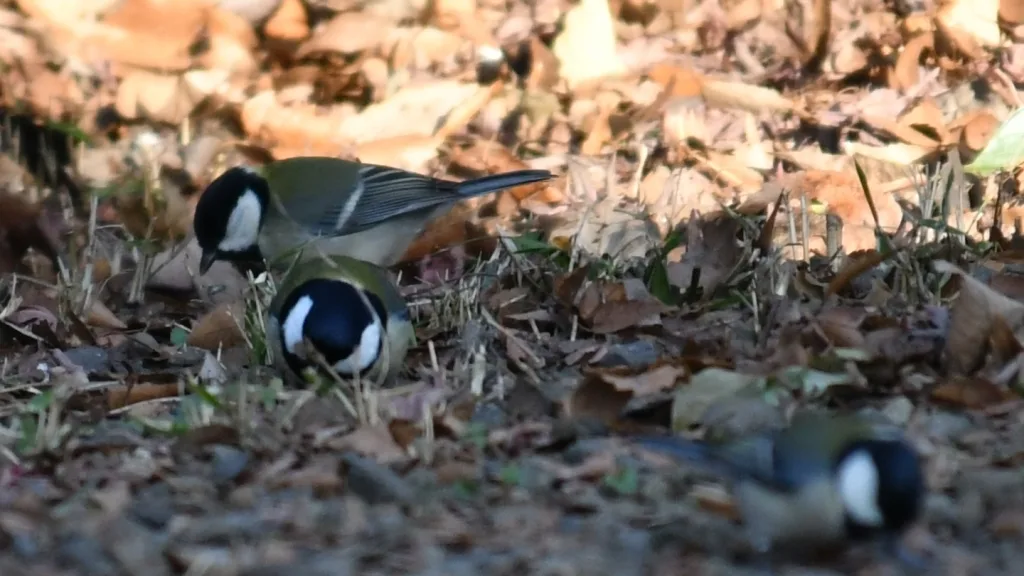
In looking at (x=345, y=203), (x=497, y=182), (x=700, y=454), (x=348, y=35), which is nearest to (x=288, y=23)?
(x=348, y=35)

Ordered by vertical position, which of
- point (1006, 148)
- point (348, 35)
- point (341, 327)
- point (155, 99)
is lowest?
point (341, 327)

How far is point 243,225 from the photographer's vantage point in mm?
4453

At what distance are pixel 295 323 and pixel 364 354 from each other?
169mm

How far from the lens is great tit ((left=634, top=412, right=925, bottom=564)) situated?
1.76 m

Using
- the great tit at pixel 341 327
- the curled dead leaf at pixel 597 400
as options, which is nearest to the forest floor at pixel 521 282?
the curled dead leaf at pixel 597 400

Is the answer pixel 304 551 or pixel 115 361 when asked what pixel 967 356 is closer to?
pixel 304 551

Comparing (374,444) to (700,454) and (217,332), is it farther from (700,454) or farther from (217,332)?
(217,332)

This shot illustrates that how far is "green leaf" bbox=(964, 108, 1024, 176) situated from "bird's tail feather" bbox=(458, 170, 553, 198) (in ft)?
4.34

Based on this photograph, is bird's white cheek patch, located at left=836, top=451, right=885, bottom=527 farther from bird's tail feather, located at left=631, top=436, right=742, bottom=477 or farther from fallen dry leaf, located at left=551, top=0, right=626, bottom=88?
fallen dry leaf, located at left=551, top=0, right=626, bottom=88

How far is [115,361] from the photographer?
3.34 metres

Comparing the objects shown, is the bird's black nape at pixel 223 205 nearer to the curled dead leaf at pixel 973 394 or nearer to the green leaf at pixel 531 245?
the green leaf at pixel 531 245

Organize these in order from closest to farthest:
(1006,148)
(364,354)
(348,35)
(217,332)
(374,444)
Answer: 1. (374,444)
2. (364,354)
3. (217,332)
4. (1006,148)
5. (348,35)

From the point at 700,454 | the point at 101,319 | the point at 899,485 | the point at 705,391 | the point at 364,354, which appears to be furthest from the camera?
the point at 101,319

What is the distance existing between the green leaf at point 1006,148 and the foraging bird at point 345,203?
4.33 feet
